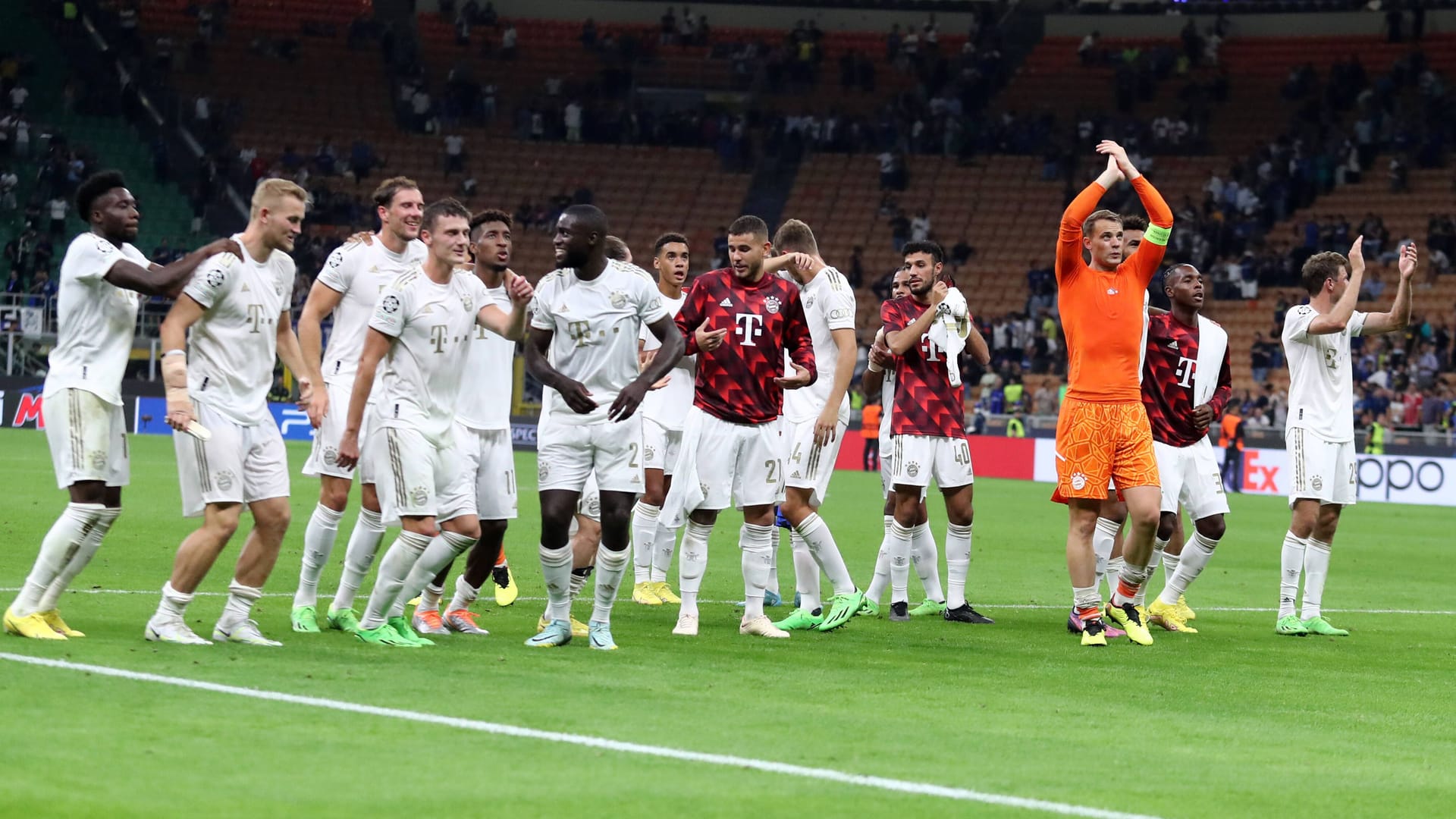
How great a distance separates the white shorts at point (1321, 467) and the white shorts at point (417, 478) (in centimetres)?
605

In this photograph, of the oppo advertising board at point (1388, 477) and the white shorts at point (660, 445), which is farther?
the oppo advertising board at point (1388, 477)

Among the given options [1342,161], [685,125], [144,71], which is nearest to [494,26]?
[685,125]

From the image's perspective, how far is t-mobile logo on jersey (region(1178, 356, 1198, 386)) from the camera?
12.8 m

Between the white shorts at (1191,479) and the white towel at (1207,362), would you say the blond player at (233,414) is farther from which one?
the white towel at (1207,362)

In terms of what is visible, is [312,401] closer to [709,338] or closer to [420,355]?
[420,355]

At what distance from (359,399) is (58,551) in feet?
5.61

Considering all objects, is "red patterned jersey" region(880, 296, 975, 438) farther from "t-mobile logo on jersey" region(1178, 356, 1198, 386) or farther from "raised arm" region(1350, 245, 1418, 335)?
"raised arm" region(1350, 245, 1418, 335)

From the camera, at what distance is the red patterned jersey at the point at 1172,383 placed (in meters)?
12.7

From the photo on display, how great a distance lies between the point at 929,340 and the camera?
12656mm

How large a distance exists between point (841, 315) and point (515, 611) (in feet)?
9.86

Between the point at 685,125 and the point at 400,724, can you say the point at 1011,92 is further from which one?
the point at 400,724

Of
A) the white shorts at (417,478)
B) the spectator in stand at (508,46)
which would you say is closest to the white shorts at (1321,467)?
the white shorts at (417,478)

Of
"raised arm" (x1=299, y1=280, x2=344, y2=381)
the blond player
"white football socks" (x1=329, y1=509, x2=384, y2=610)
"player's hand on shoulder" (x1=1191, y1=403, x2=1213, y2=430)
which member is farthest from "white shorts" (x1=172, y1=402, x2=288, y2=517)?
"player's hand on shoulder" (x1=1191, y1=403, x2=1213, y2=430)

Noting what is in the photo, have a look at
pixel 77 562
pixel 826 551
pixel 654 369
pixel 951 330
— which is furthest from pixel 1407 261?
pixel 77 562
